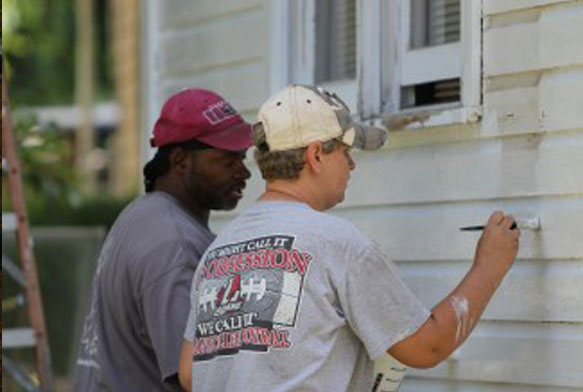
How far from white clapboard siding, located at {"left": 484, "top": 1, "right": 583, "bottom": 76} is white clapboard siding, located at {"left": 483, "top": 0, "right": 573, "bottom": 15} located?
0.08 ft

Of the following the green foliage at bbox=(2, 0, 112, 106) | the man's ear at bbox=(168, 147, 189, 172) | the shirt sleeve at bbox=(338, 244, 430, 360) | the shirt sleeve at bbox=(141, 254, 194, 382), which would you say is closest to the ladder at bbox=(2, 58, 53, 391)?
the man's ear at bbox=(168, 147, 189, 172)

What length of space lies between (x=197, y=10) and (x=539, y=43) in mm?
2144

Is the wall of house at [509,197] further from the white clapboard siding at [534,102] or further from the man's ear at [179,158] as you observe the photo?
the man's ear at [179,158]

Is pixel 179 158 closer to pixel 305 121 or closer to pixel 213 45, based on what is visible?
pixel 305 121

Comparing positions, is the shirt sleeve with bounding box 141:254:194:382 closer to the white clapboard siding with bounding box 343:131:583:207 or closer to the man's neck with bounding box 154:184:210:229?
the man's neck with bounding box 154:184:210:229

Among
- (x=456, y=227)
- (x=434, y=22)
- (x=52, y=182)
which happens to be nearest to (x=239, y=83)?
(x=434, y=22)

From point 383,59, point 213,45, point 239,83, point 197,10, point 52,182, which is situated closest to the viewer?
point 383,59

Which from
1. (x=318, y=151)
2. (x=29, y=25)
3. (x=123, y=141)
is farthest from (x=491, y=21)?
(x=29, y=25)

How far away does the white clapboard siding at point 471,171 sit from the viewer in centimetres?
424

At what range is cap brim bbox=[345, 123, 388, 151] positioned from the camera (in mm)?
3889

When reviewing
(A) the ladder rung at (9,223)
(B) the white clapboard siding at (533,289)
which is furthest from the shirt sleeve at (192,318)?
(A) the ladder rung at (9,223)

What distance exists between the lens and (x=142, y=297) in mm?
4348

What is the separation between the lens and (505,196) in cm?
442

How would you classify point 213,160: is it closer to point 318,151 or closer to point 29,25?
point 318,151
